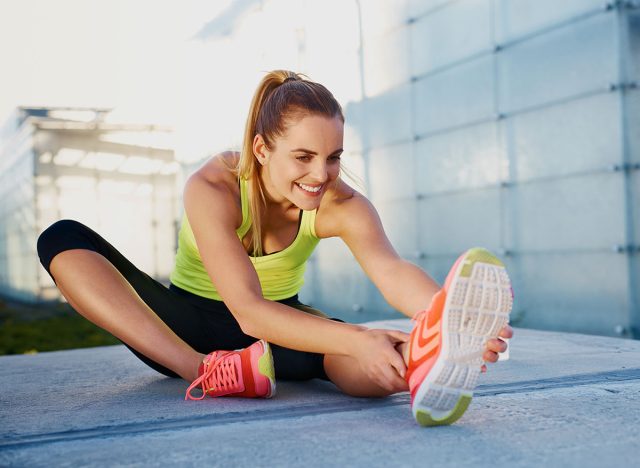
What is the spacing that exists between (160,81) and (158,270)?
107 inches

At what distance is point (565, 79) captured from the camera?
473 cm

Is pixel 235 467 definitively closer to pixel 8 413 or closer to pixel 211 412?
pixel 211 412

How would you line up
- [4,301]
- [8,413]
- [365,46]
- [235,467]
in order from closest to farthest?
[235,467] → [8,413] → [365,46] → [4,301]

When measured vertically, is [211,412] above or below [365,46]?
below

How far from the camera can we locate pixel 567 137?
4.72m

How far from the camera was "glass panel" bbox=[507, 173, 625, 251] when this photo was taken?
14.6ft

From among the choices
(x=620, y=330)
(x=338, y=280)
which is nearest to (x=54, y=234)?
(x=620, y=330)

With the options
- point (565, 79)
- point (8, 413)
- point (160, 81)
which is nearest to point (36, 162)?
point (160, 81)

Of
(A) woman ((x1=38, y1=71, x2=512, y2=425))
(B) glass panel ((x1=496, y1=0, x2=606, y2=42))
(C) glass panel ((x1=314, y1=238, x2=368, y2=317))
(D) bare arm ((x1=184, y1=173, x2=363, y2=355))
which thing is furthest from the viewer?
(C) glass panel ((x1=314, y1=238, x2=368, y2=317))

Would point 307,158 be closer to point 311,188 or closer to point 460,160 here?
point 311,188

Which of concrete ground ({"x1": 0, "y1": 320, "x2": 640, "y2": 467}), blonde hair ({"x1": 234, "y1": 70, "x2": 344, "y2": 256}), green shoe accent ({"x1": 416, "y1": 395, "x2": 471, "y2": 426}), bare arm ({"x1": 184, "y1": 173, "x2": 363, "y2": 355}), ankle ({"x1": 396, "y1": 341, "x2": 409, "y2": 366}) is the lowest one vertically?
concrete ground ({"x1": 0, "y1": 320, "x2": 640, "y2": 467})

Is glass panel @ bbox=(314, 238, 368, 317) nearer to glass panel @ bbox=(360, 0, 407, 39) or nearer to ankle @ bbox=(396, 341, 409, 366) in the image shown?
glass panel @ bbox=(360, 0, 407, 39)

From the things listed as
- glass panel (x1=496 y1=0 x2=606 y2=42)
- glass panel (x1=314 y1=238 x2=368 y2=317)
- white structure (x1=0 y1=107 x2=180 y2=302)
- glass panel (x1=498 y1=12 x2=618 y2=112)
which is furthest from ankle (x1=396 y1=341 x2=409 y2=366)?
white structure (x1=0 y1=107 x2=180 y2=302)

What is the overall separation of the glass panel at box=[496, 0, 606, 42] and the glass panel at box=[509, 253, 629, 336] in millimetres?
1438
